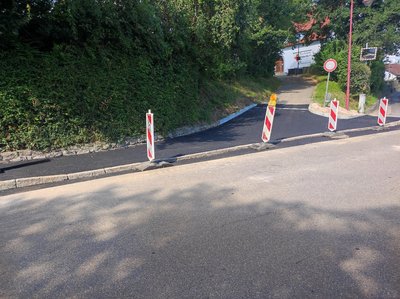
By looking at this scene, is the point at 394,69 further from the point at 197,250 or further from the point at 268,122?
the point at 197,250

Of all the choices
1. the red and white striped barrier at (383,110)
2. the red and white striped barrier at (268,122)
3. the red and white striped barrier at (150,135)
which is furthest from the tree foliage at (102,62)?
the red and white striped barrier at (383,110)

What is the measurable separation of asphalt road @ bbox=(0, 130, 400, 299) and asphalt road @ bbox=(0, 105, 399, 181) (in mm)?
1404

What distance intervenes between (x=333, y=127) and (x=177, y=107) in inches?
235

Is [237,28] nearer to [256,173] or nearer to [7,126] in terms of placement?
[256,173]

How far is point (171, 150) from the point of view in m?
8.81

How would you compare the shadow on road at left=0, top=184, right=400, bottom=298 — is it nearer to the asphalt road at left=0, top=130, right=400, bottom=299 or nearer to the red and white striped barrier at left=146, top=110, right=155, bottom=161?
the asphalt road at left=0, top=130, right=400, bottom=299

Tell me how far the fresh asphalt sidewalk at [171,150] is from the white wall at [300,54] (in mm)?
29846

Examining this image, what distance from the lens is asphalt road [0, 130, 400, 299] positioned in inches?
106

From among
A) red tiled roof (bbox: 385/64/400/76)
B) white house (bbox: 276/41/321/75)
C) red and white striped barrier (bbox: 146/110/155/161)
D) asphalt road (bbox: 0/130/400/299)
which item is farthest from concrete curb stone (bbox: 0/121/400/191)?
red tiled roof (bbox: 385/64/400/76)

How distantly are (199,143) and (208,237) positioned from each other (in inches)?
248

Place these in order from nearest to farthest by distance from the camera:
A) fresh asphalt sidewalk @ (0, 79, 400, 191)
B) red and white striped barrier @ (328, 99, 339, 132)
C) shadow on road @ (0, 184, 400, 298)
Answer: shadow on road @ (0, 184, 400, 298) → fresh asphalt sidewalk @ (0, 79, 400, 191) → red and white striped barrier @ (328, 99, 339, 132)

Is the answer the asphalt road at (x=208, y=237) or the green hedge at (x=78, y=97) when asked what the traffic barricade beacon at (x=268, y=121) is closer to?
the asphalt road at (x=208, y=237)

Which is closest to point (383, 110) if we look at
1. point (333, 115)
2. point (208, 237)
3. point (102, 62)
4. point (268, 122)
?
point (333, 115)

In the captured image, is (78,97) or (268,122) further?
(268,122)
